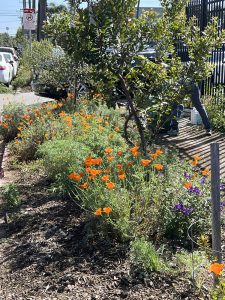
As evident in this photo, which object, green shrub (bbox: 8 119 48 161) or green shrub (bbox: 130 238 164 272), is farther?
green shrub (bbox: 8 119 48 161)

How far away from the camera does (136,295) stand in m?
2.96

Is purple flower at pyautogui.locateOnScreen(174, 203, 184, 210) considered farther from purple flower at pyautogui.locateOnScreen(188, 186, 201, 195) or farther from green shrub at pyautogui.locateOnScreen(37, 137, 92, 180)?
green shrub at pyautogui.locateOnScreen(37, 137, 92, 180)

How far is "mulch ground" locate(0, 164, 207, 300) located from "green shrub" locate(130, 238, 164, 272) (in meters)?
0.06

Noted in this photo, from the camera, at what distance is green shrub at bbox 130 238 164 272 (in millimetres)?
3133

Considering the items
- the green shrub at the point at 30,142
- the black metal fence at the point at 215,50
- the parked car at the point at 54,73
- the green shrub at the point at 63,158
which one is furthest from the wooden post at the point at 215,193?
the parked car at the point at 54,73

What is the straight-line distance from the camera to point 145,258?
3.15 m

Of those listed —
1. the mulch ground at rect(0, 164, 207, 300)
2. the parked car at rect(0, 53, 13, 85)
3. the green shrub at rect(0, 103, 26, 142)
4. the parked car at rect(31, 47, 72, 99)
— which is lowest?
the mulch ground at rect(0, 164, 207, 300)

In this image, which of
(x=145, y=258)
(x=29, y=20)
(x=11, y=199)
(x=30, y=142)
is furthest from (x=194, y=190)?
(x=29, y=20)

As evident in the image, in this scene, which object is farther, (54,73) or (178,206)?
(54,73)

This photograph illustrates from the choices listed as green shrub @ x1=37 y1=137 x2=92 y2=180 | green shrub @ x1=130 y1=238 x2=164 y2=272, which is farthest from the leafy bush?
green shrub @ x1=130 y1=238 x2=164 y2=272

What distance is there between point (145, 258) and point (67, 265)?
2.08 feet

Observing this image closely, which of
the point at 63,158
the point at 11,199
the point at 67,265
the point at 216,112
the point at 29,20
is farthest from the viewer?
the point at 29,20

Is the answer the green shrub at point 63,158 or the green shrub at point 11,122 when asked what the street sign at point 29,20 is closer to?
the green shrub at point 11,122

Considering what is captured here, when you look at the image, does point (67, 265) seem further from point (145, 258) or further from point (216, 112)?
point (216, 112)
